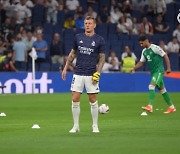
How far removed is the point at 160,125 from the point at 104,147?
5.07m

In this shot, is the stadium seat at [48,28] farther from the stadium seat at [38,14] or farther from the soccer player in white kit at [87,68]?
the soccer player in white kit at [87,68]

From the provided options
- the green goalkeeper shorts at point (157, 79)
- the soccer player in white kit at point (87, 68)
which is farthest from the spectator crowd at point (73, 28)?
the soccer player in white kit at point (87, 68)

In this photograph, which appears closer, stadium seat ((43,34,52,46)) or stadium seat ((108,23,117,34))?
stadium seat ((43,34,52,46))

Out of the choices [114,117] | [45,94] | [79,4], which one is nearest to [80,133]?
[114,117]

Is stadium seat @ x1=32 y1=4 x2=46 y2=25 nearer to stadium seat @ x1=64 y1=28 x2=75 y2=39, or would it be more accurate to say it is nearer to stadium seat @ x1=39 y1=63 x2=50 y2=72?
stadium seat @ x1=64 y1=28 x2=75 y2=39

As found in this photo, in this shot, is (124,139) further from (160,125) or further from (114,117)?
(114,117)

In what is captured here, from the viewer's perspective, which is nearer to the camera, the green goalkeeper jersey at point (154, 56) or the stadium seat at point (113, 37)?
the green goalkeeper jersey at point (154, 56)

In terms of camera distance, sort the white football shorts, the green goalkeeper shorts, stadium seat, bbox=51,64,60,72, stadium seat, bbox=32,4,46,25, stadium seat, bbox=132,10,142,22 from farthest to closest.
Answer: stadium seat, bbox=132,10,142,22, stadium seat, bbox=32,4,46,25, stadium seat, bbox=51,64,60,72, the green goalkeeper shorts, the white football shorts

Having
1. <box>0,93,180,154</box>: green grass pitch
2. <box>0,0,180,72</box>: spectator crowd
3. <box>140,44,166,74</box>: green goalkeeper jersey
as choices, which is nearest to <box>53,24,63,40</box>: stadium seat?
<box>0,0,180,72</box>: spectator crowd

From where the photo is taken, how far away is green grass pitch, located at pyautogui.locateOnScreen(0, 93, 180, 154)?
40.4ft

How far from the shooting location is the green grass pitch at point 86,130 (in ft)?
40.4

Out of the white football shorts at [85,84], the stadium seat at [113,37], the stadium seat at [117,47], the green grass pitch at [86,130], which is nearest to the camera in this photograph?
the green grass pitch at [86,130]

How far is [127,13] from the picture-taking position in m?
38.1

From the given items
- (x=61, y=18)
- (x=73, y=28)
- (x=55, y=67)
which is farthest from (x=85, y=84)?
(x=61, y=18)
